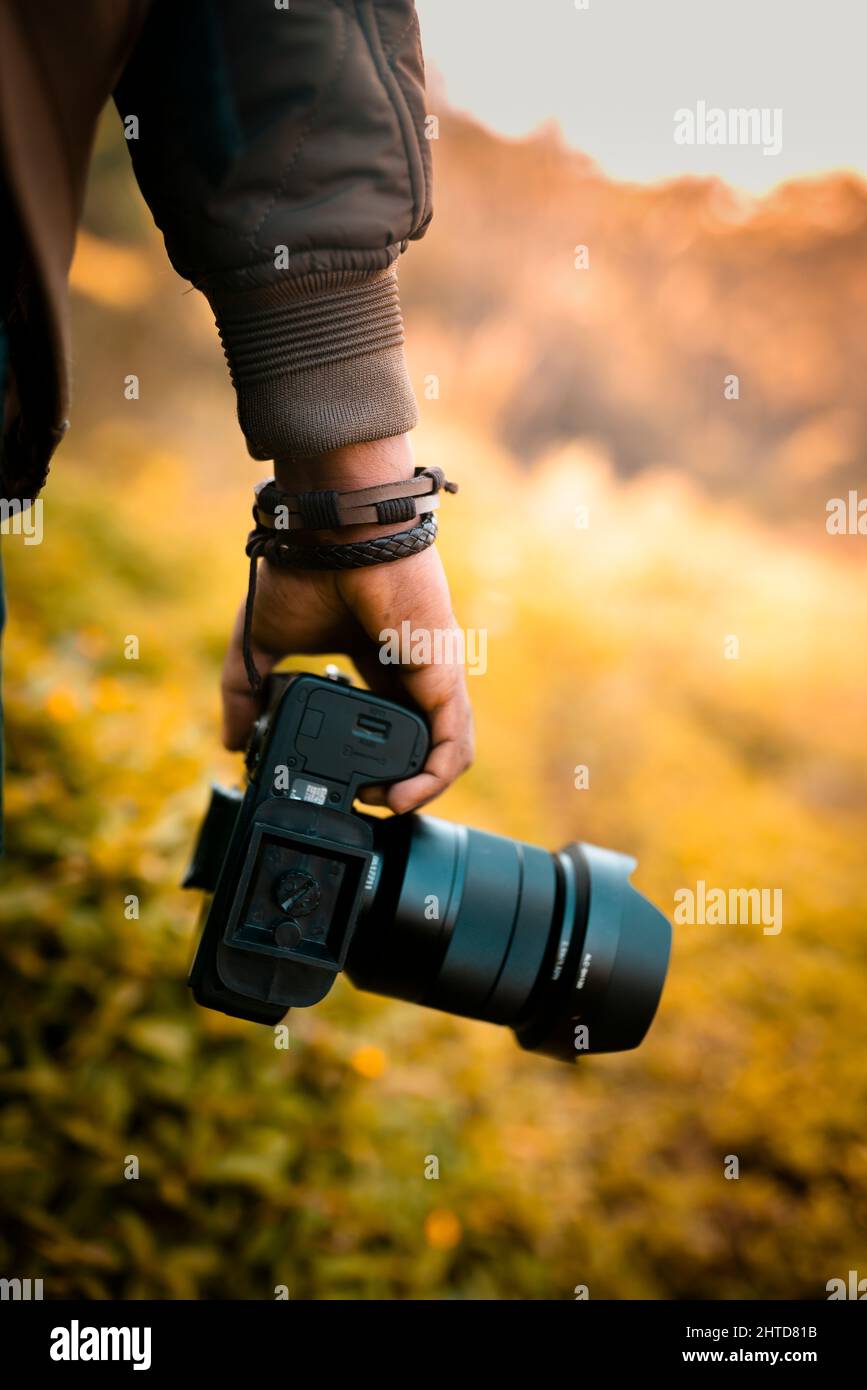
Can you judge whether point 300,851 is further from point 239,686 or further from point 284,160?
point 284,160

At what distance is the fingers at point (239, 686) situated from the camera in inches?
53.0

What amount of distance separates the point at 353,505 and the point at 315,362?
0.48 ft

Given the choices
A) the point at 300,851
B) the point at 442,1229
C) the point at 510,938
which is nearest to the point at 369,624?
the point at 300,851

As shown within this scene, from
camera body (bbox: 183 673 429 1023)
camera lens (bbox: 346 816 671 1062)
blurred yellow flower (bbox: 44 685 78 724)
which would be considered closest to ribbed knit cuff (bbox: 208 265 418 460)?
camera body (bbox: 183 673 429 1023)

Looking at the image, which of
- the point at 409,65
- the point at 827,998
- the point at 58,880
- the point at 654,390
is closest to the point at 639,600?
the point at 654,390

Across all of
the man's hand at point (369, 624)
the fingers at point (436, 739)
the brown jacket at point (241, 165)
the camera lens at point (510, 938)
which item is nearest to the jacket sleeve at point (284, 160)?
the brown jacket at point (241, 165)

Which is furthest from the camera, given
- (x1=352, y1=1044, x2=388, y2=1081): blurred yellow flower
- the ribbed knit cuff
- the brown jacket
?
(x1=352, y1=1044, x2=388, y2=1081): blurred yellow flower

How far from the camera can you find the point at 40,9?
803 millimetres

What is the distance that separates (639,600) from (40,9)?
12.7ft

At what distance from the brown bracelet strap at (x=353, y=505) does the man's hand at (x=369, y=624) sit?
2 centimetres

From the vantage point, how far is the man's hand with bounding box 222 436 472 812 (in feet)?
3.66

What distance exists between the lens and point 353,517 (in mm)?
1087

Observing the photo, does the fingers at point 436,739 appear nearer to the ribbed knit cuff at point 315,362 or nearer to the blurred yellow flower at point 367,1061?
the ribbed knit cuff at point 315,362

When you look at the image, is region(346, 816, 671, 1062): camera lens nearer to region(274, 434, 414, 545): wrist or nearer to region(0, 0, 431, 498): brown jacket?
region(274, 434, 414, 545): wrist
